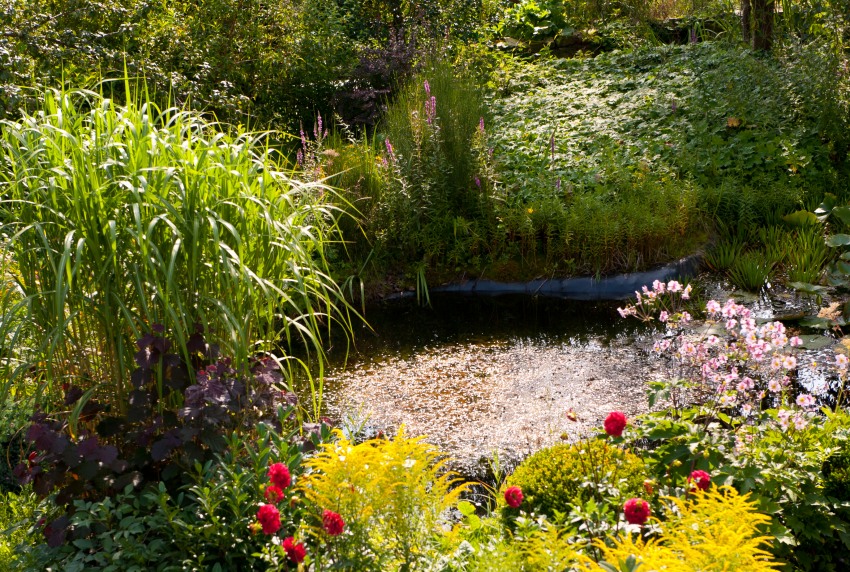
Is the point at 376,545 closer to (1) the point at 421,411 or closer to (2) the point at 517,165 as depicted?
(1) the point at 421,411

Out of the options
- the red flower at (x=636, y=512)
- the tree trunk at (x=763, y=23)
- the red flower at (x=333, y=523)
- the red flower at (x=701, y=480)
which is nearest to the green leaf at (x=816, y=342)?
the red flower at (x=701, y=480)

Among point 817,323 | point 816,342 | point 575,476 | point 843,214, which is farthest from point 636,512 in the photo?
point 843,214

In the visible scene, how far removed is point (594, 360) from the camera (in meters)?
4.99

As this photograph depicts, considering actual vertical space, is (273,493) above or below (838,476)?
above

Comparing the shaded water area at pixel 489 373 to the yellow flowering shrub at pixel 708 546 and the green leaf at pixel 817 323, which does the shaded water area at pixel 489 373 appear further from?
the yellow flowering shrub at pixel 708 546

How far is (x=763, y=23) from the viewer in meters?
9.15

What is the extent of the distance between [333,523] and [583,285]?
432 cm

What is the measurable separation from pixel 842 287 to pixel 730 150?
2.12m

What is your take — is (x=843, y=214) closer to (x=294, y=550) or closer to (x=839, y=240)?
(x=839, y=240)

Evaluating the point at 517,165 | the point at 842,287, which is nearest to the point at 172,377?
the point at 842,287

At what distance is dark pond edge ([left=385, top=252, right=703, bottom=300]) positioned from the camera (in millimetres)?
6066

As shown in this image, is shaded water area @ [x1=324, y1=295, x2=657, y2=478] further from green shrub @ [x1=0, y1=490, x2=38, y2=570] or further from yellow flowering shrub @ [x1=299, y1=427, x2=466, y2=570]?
green shrub @ [x1=0, y1=490, x2=38, y2=570]

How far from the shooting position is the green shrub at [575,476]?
9.14 feet

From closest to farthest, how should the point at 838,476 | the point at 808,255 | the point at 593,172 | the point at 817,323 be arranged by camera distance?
the point at 838,476, the point at 817,323, the point at 808,255, the point at 593,172
